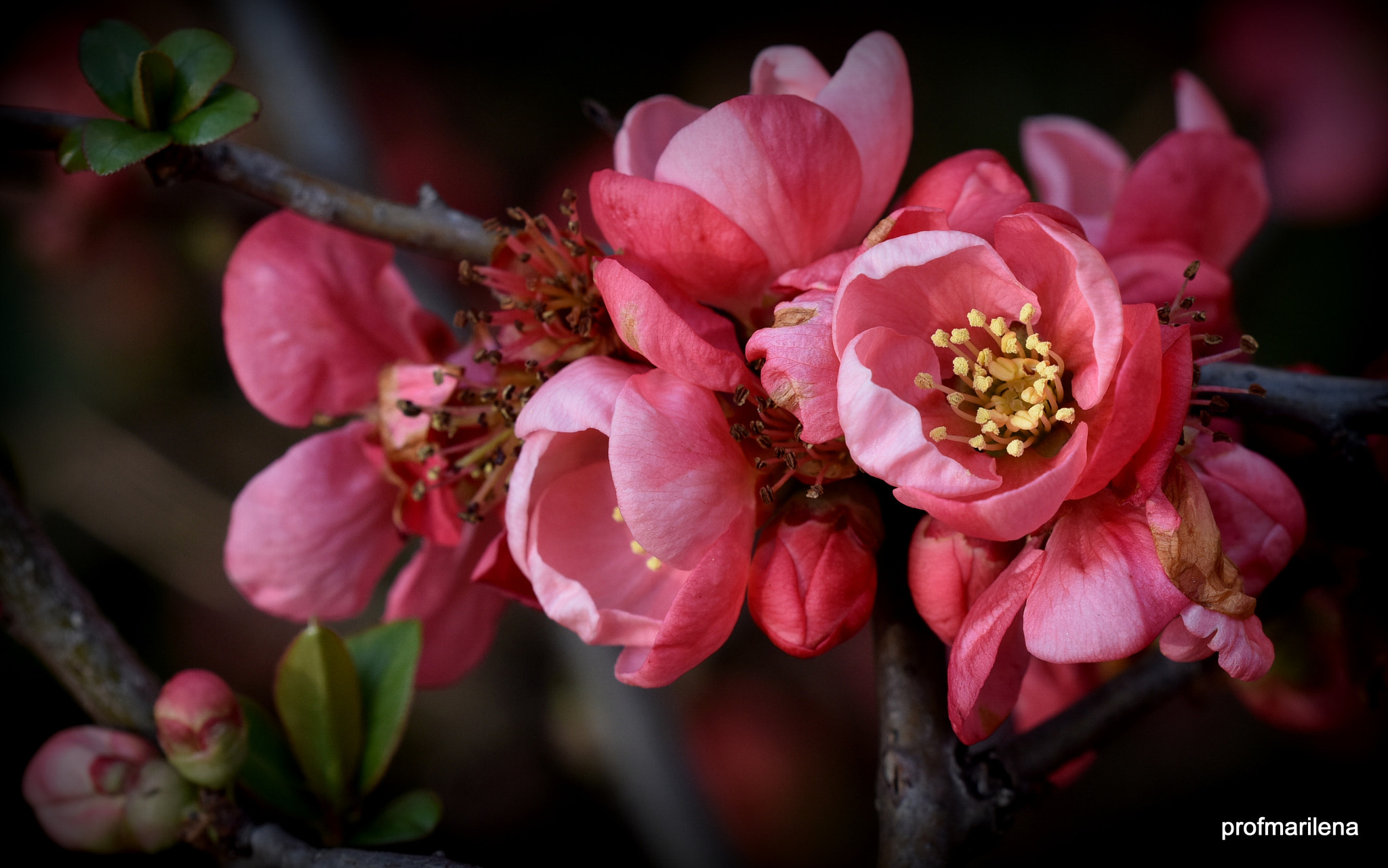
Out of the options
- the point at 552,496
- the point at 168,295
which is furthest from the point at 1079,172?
the point at 168,295

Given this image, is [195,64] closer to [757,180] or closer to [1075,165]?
[757,180]

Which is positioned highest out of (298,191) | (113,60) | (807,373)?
(113,60)

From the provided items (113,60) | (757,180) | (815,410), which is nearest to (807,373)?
(815,410)

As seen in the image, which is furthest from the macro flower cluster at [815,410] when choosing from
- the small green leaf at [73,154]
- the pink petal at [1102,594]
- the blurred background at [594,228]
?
the blurred background at [594,228]

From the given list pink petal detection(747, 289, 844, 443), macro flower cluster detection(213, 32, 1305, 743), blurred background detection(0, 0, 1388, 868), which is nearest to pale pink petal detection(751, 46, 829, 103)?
macro flower cluster detection(213, 32, 1305, 743)

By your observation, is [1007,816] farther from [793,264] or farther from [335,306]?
[335,306]

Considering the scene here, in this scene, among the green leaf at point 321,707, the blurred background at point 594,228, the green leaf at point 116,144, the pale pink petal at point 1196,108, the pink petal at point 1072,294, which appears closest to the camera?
the pink petal at point 1072,294

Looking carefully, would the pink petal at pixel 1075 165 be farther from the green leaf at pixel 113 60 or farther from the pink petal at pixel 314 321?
the green leaf at pixel 113 60
